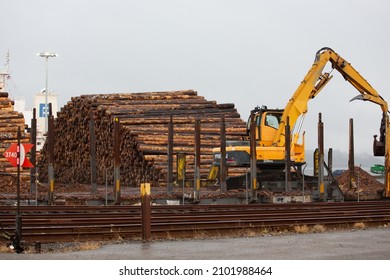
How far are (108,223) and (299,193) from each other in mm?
13951

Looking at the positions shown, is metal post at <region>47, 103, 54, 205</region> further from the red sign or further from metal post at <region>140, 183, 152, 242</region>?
metal post at <region>140, 183, 152, 242</region>

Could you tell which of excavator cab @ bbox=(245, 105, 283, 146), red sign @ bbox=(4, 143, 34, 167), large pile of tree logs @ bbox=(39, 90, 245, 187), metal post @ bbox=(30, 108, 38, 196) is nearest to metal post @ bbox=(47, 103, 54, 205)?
metal post @ bbox=(30, 108, 38, 196)

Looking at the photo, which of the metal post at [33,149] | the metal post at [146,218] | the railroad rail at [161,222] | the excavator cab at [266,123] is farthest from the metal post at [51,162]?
the metal post at [146,218]

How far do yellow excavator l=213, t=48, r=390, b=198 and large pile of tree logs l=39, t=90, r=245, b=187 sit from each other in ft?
13.4

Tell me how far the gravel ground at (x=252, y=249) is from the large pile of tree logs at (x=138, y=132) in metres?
20.3

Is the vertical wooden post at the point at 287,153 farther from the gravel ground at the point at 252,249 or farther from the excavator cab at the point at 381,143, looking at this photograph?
the gravel ground at the point at 252,249

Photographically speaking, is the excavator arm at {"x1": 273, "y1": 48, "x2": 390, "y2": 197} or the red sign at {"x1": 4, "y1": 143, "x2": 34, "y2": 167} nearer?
the red sign at {"x1": 4, "y1": 143, "x2": 34, "y2": 167}

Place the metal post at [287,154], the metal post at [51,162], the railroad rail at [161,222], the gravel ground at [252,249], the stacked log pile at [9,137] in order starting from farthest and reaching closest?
the stacked log pile at [9,137], the metal post at [287,154], the metal post at [51,162], the railroad rail at [161,222], the gravel ground at [252,249]

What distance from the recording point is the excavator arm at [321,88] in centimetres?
3438

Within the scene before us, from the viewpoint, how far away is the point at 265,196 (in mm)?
31297

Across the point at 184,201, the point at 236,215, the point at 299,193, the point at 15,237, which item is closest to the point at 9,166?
the point at 184,201

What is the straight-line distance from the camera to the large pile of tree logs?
39906 millimetres

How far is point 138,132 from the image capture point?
4062 centimetres
